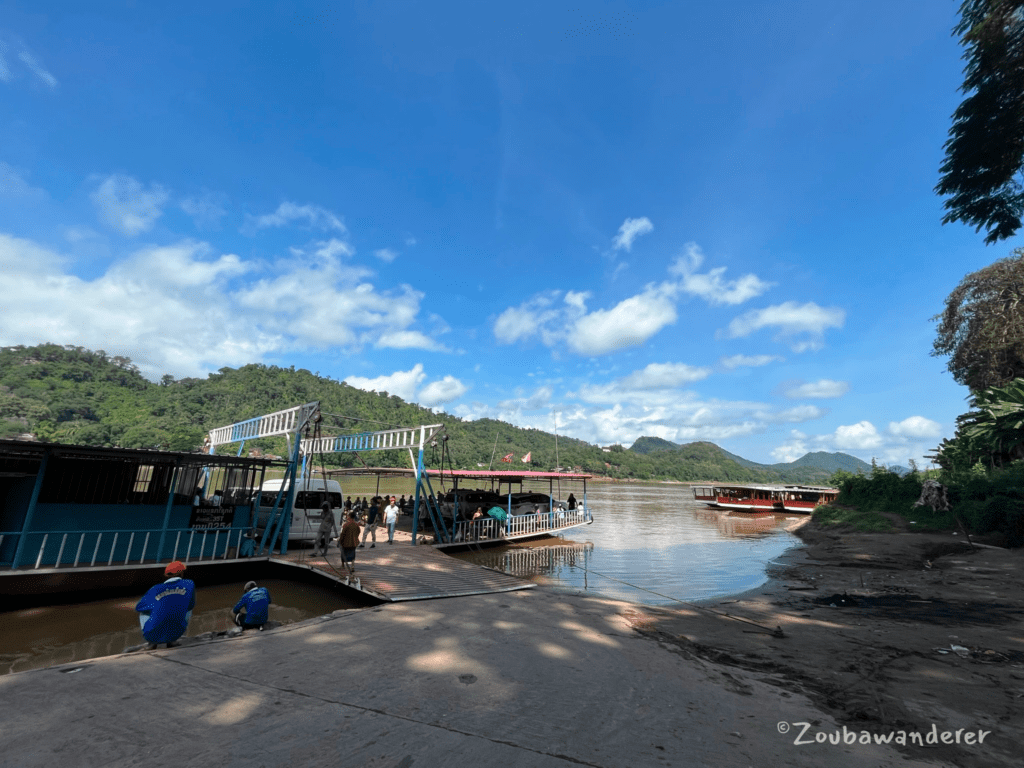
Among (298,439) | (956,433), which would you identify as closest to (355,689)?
(298,439)

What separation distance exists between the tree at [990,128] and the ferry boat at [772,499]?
36.5m

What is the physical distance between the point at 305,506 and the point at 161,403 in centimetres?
9766

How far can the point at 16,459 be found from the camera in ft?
35.3

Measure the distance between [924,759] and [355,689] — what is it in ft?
17.3

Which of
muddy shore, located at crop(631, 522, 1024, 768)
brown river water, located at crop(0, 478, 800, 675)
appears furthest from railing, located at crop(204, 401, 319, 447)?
muddy shore, located at crop(631, 522, 1024, 768)

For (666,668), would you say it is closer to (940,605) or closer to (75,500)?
(940,605)

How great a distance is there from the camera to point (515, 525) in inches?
838

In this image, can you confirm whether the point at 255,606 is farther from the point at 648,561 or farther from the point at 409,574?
the point at 648,561

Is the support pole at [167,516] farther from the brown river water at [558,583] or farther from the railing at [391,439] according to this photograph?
the railing at [391,439]

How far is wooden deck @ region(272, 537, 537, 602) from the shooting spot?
10234 millimetres

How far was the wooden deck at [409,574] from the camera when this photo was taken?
10234 millimetres

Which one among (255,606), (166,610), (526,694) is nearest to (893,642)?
(526,694)

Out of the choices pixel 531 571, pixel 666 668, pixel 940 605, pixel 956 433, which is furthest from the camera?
pixel 956 433

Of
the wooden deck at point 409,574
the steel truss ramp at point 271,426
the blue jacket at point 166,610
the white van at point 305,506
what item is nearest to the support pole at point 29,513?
the steel truss ramp at point 271,426
